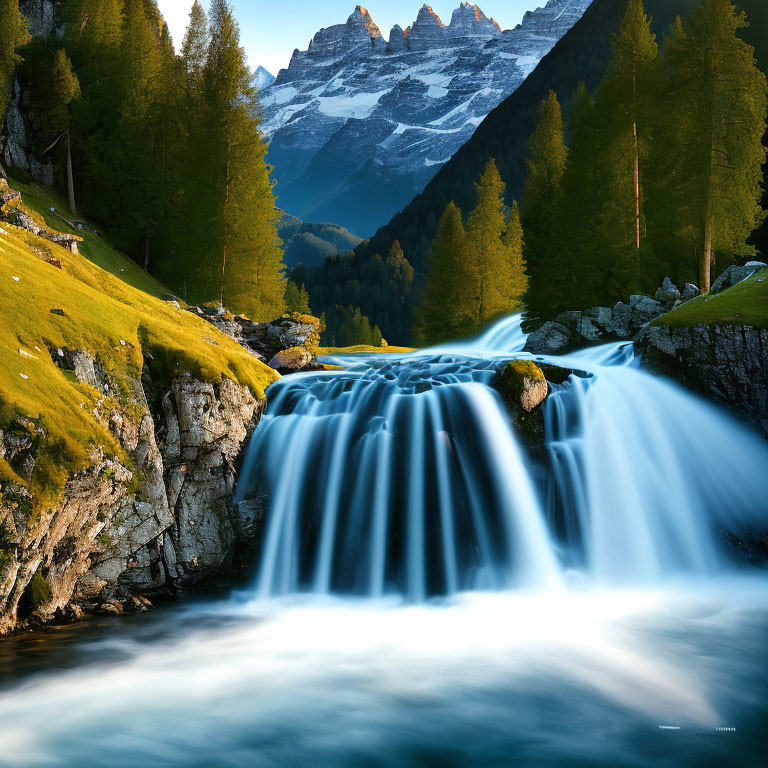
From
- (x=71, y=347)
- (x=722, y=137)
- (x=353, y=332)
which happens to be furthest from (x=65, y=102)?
(x=353, y=332)

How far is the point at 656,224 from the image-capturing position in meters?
29.5

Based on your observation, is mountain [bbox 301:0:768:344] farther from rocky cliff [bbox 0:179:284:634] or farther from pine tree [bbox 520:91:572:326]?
rocky cliff [bbox 0:179:284:634]

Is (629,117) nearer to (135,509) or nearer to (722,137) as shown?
(722,137)

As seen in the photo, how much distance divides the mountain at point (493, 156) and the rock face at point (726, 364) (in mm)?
106943

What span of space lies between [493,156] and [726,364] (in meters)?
143

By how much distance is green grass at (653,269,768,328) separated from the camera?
15.5 meters

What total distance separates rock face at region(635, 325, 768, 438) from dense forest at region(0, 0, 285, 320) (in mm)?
26375

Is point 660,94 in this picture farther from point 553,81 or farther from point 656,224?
point 553,81

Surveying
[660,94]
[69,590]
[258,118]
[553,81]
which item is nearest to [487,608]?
[69,590]

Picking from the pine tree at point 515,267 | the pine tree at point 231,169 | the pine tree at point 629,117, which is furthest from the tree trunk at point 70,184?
the pine tree at point 629,117

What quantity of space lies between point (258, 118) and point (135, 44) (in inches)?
716

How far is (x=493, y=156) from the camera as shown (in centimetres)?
14688

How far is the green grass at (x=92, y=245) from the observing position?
35750 mm

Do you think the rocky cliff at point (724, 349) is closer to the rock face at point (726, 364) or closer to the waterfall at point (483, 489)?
the rock face at point (726, 364)
